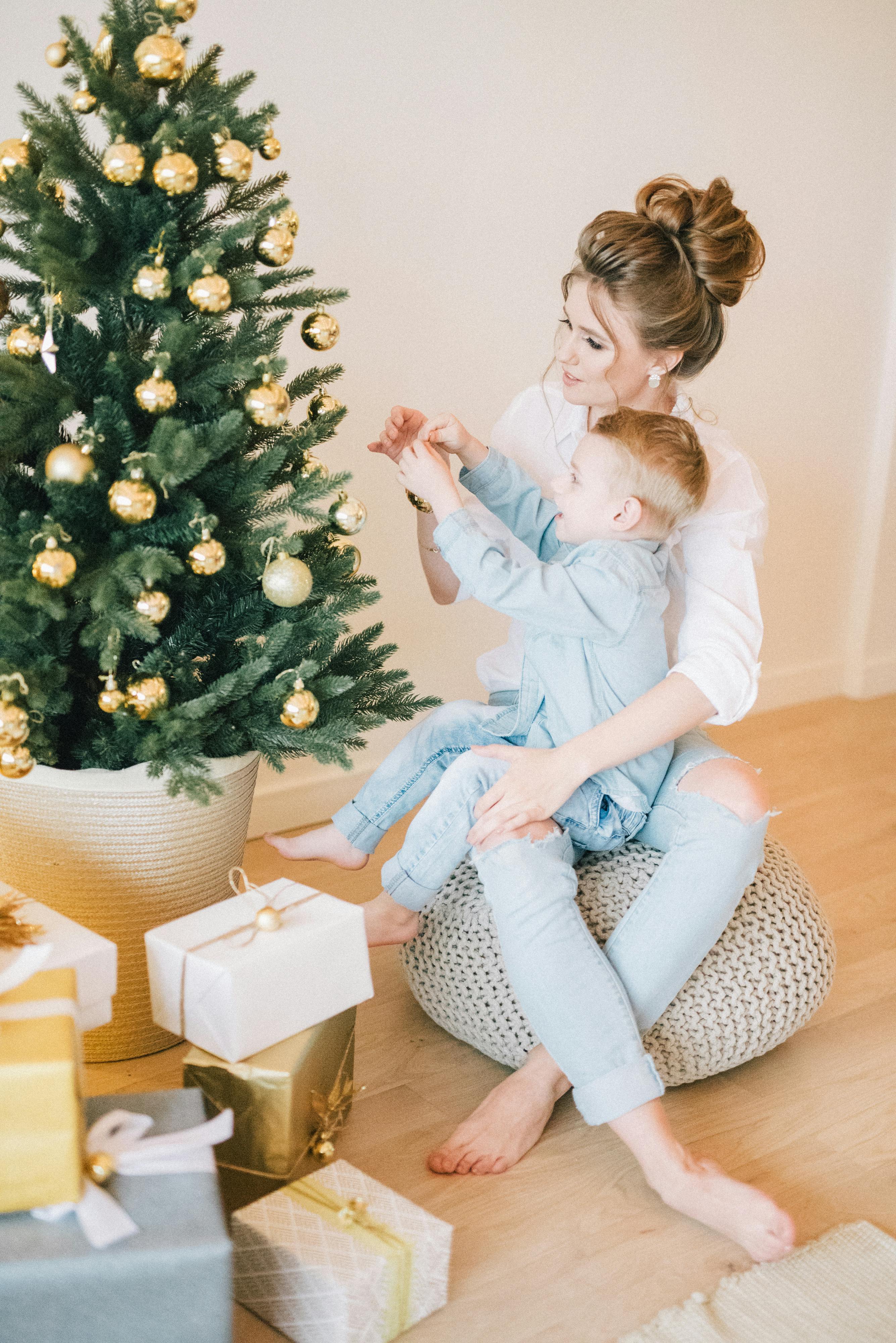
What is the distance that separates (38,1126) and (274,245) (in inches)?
37.2

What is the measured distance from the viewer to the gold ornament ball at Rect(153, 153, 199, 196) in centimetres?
121

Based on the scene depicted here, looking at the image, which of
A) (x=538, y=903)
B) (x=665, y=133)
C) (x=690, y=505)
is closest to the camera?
(x=538, y=903)

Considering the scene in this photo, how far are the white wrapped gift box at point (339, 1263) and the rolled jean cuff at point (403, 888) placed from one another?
1.49ft

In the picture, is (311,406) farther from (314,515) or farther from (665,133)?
(665,133)

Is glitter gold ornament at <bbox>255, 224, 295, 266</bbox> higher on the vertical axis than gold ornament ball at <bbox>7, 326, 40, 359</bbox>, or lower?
higher

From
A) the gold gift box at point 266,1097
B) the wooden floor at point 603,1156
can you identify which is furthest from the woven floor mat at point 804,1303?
the gold gift box at point 266,1097

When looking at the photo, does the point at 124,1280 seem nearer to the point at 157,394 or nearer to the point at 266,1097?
the point at 266,1097

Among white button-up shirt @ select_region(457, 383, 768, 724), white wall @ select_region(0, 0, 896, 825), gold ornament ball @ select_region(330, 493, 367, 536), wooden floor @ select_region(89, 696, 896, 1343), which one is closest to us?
wooden floor @ select_region(89, 696, 896, 1343)

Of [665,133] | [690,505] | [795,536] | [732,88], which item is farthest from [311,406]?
[795,536]

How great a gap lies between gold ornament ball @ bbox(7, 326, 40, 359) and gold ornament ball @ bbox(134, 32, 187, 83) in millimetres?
293

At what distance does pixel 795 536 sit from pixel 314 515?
6.67 ft

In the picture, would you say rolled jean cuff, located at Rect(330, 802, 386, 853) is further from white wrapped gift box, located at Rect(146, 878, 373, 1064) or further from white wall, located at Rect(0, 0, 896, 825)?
white wall, located at Rect(0, 0, 896, 825)

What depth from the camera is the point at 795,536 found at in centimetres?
308

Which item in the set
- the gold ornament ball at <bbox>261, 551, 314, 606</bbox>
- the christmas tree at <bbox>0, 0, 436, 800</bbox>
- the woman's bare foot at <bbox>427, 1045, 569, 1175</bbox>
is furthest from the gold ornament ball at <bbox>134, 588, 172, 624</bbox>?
the woman's bare foot at <bbox>427, 1045, 569, 1175</bbox>
